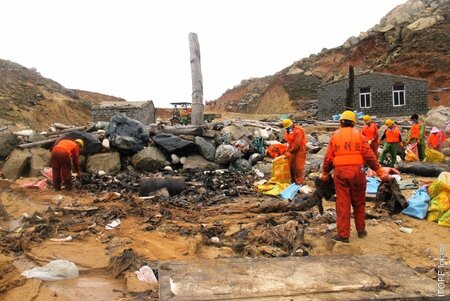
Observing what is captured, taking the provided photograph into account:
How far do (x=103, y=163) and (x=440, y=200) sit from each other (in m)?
7.16

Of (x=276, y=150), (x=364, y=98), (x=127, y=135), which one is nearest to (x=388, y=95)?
(x=364, y=98)

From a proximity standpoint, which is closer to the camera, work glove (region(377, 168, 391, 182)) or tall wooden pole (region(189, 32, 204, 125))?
work glove (region(377, 168, 391, 182))

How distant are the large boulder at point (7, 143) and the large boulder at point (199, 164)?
424 cm

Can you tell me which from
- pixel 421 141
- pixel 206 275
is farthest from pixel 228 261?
pixel 421 141

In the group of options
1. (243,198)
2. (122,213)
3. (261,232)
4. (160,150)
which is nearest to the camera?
(261,232)

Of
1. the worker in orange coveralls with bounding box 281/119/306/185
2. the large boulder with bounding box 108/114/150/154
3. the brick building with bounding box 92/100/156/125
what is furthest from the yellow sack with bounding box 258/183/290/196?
the brick building with bounding box 92/100/156/125

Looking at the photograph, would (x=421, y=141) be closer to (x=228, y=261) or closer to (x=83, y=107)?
(x=228, y=261)

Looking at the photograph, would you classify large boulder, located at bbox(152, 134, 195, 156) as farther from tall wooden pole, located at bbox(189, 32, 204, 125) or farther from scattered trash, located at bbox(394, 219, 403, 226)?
scattered trash, located at bbox(394, 219, 403, 226)

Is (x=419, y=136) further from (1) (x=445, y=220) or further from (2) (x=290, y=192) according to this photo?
(1) (x=445, y=220)

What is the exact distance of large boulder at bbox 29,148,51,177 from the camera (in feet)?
32.8

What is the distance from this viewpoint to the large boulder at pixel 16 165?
984 centimetres

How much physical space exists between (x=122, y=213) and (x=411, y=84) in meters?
21.7

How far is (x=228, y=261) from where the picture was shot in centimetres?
418

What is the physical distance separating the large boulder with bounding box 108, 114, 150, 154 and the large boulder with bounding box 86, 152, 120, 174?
1.03ft
